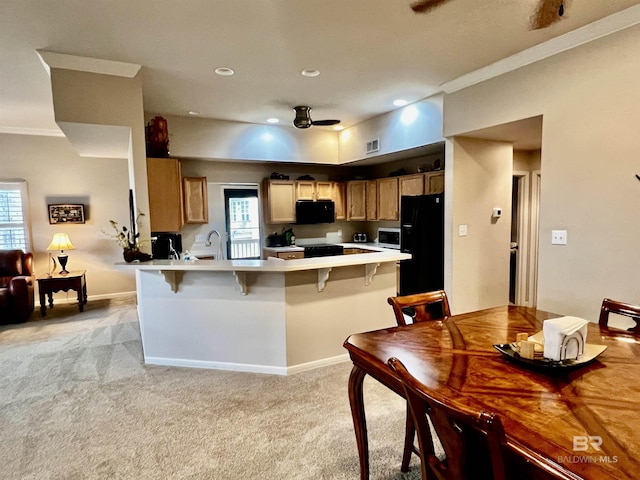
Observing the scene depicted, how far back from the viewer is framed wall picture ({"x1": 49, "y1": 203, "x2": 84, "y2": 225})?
5.55m

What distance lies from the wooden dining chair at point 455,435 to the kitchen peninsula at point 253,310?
1.83 metres

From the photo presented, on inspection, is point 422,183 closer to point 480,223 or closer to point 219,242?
point 480,223

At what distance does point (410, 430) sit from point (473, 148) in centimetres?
329

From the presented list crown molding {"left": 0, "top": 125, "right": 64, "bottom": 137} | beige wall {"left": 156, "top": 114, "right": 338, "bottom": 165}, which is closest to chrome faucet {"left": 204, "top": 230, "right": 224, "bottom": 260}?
beige wall {"left": 156, "top": 114, "right": 338, "bottom": 165}

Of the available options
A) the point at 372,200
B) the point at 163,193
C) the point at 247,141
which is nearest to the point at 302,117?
the point at 247,141

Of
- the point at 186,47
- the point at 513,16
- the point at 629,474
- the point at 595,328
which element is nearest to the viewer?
the point at 629,474

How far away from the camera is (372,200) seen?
597cm

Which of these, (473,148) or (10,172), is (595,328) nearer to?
(473,148)

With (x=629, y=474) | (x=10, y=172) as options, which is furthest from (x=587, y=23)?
(x=10, y=172)

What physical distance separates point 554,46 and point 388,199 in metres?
3.02

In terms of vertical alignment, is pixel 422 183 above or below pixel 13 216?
above

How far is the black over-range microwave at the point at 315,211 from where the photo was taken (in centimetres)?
595

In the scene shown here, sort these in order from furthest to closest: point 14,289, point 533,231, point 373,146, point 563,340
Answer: point 373,146 < point 533,231 < point 14,289 < point 563,340

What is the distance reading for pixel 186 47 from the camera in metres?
2.82
